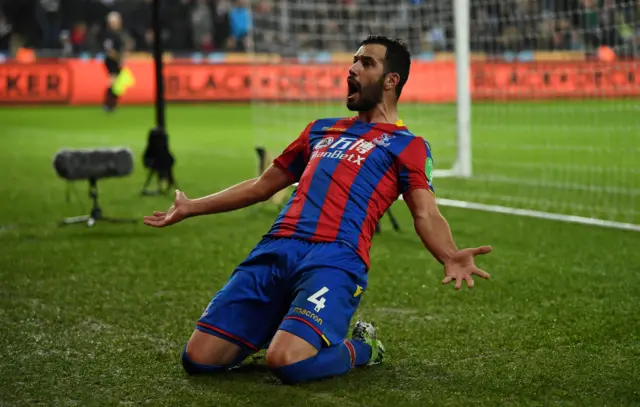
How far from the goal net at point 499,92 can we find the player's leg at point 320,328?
517 cm

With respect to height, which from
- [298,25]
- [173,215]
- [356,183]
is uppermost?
[298,25]

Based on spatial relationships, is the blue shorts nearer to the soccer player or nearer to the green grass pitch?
the soccer player

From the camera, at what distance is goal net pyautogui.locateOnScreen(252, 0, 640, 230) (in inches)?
442

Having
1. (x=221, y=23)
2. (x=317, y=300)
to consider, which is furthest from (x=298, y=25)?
(x=317, y=300)

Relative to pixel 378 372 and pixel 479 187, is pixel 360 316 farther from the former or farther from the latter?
pixel 479 187

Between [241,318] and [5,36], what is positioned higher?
[5,36]

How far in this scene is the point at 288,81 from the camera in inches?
709

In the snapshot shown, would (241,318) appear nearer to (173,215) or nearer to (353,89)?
(173,215)

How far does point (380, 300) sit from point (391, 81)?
1.71m

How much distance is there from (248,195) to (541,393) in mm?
1538

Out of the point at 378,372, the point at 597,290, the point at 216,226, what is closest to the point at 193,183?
the point at 216,226

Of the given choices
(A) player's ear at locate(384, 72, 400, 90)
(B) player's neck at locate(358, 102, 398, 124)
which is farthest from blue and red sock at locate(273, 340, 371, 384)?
(A) player's ear at locate(384, 72, 400, 90)

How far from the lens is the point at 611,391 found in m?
4.27

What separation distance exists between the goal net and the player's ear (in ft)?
16.2
